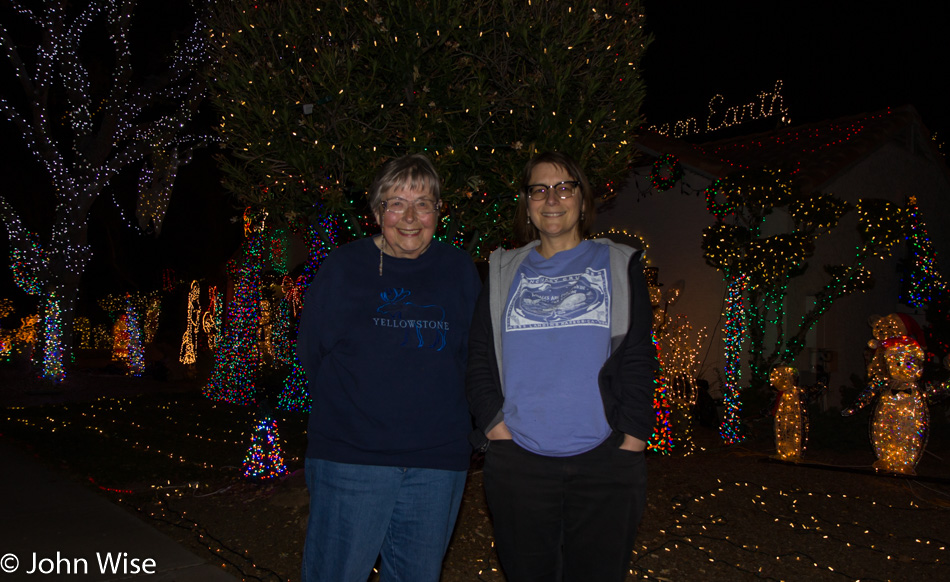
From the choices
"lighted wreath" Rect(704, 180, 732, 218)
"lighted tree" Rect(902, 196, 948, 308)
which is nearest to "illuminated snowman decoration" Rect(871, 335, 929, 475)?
"lighted wreath" Rect(704, 180, 732, 218)

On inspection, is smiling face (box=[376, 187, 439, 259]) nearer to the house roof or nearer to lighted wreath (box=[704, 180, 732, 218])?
lighted wreath (box=[704, 180, 732, 218])

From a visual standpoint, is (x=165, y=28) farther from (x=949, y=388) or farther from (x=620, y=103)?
(x=949, y=388)

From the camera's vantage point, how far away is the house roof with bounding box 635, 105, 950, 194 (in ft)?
34.8

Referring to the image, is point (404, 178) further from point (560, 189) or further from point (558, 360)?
point (558, 360)

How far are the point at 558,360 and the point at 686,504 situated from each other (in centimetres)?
387

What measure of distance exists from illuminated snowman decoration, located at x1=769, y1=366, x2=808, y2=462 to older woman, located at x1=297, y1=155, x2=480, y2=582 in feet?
20.0

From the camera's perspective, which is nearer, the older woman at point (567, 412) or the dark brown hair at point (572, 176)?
the older woman at point (567, 412)

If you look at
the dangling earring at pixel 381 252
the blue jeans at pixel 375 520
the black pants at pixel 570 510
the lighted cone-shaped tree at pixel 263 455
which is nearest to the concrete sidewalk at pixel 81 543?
the lighted cone-shaped tree at pixel 263 455

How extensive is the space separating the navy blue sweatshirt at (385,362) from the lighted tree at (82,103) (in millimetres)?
14121

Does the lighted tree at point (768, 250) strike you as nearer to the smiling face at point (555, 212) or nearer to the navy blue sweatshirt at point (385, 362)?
the smiling face at point (555, 212)

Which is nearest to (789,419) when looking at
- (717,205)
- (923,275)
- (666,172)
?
(717,205)

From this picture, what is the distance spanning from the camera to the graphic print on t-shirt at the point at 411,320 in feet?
8.13

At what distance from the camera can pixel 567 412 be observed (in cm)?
238

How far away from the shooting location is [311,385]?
2.65 metres
